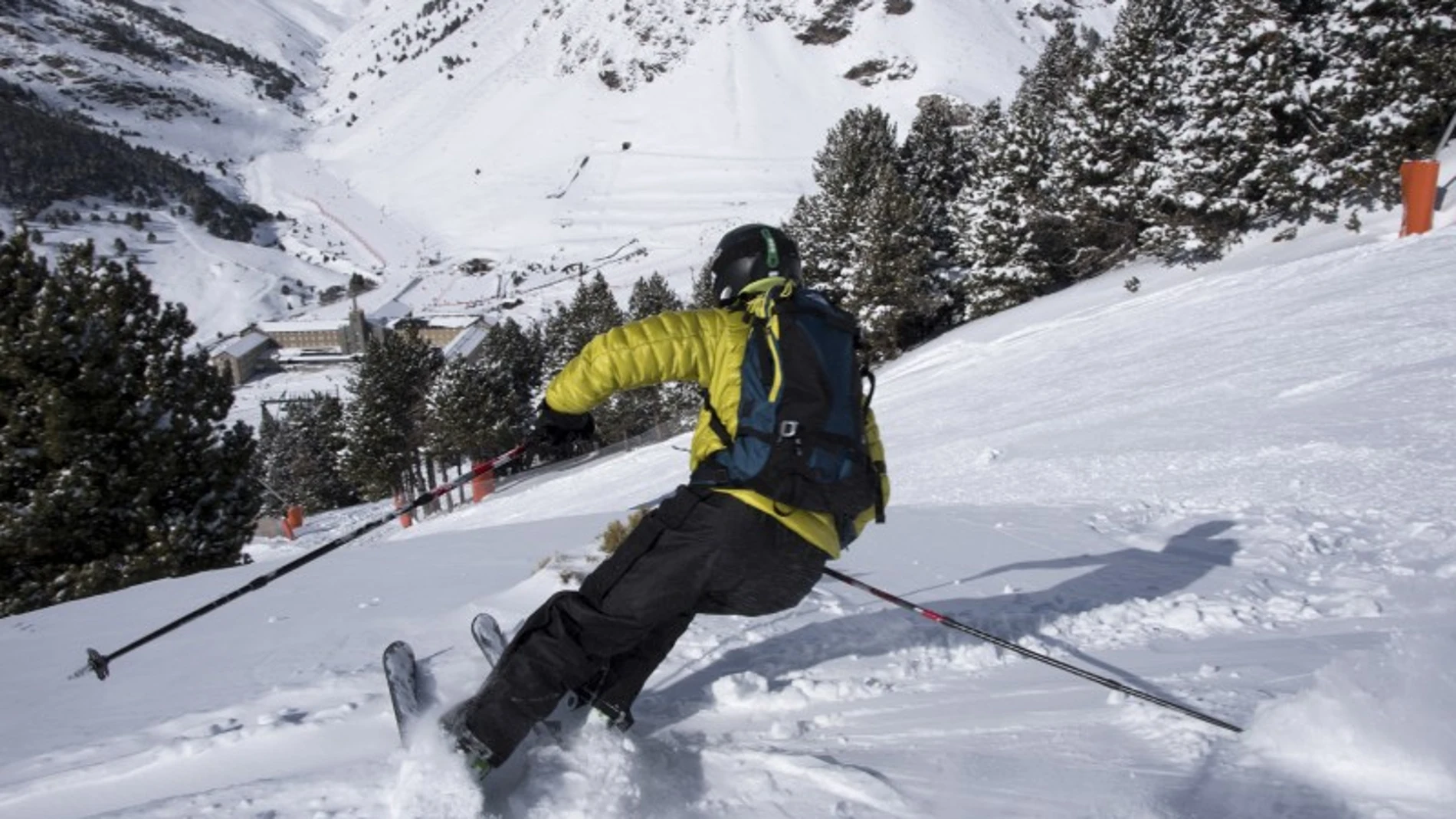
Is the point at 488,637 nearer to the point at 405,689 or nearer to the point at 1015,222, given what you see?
the point at 405,689

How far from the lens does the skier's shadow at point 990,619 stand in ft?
11.8

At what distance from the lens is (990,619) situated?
4.37 m

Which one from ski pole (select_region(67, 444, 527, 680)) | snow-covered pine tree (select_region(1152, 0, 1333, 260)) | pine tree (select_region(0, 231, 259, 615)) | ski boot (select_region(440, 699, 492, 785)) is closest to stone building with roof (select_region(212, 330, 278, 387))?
pine tree (select_region(0, 231, 259, 615))

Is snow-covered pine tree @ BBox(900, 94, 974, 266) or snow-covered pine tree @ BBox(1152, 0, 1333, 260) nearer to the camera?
snow-covered pine tree @ BBox(1152, 0, 1333, 260)

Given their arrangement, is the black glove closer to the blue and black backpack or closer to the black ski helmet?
the blue and black backpack

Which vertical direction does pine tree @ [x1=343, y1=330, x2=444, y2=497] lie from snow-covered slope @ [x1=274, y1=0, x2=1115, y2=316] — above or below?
below

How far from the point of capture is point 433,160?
451ft

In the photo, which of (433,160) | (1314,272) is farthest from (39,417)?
(433,160)

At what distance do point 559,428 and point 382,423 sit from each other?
130ft

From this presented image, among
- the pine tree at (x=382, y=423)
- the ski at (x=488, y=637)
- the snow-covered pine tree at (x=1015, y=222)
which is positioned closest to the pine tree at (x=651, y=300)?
the pine tree at (x=382, y=423)

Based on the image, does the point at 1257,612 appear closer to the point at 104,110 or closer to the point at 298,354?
the point at 298,354

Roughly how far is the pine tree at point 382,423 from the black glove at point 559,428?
38770 millimetres

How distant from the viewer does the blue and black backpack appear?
273cm

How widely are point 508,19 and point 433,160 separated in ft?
191
